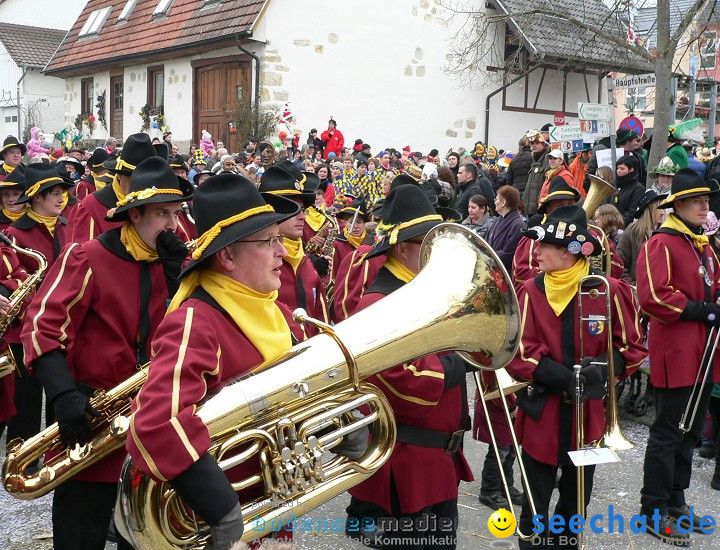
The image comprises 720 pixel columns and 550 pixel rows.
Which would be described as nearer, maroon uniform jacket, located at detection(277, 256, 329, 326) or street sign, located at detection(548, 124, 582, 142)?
maroon uniform jacket, located at detection(277, 256, 329, 326)

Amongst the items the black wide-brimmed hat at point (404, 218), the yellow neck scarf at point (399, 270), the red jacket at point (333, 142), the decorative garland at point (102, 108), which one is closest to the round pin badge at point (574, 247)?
the black wide-brimmed hat at point (404, 218)

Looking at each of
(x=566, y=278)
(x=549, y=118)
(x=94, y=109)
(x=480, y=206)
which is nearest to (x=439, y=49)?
(x=549, y=118)

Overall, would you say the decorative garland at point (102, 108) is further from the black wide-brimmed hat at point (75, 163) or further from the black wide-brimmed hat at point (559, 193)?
the black wide-brimmed hat at point (559, 193)

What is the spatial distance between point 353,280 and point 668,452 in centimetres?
235

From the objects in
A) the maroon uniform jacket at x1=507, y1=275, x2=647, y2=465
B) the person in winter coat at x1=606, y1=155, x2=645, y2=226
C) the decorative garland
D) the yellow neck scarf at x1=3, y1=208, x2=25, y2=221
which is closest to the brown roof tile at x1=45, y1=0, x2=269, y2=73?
the decorative garland

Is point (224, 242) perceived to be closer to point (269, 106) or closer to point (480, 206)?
point (480, 206)

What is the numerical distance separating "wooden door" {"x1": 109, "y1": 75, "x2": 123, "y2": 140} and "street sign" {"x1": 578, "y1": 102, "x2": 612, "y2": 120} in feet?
59.7

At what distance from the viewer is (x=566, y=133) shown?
451 inches

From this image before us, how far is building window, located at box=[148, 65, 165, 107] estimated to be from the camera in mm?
23219

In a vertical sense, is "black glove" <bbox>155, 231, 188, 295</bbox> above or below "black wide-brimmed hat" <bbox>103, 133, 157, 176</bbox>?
below

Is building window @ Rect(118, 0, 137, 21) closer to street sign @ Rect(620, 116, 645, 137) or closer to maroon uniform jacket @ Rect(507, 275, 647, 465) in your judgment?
street sign @ Rect(620, 116, 645, 137)

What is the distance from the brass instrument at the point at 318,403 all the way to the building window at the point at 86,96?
26801 mm

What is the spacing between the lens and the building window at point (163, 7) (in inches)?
904

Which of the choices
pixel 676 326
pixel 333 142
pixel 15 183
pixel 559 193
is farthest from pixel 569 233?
pixel 333 142
